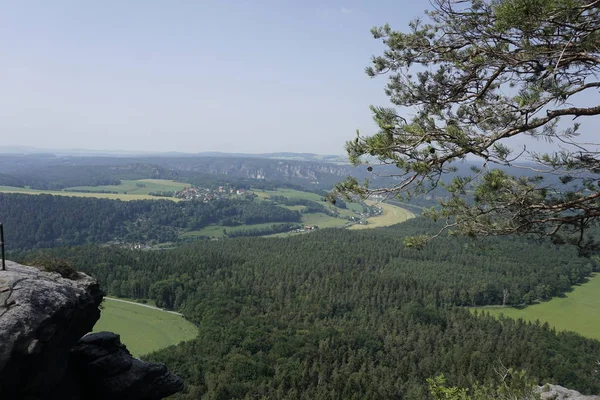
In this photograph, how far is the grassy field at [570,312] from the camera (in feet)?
176

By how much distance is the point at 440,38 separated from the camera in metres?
9.64

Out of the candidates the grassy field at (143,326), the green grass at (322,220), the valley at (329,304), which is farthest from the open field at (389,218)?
the grassy field at (143,326)

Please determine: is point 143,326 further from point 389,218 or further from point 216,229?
point 389,218

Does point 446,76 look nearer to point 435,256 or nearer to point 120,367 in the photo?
point 120,367

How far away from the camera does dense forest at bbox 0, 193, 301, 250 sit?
10450 centimetres

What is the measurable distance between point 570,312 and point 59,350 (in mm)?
68944

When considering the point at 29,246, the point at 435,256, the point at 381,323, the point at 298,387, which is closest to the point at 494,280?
the point at 435,256

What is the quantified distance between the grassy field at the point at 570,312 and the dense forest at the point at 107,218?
8672 cm

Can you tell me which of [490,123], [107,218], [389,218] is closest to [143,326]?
[490,123]

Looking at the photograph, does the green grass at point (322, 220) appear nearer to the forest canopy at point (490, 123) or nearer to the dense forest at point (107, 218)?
the dense forest at point (107, 218)

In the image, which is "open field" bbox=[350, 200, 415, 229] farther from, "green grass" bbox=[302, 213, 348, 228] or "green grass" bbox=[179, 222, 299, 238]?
"green grass" bbox=[179, 222, 299, 238]

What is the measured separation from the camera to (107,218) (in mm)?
119938

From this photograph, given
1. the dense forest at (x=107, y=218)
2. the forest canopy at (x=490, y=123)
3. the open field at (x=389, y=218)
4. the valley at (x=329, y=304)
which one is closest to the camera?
the forest canopy at (x=490, y=123)

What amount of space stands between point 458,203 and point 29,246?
11234 cm
